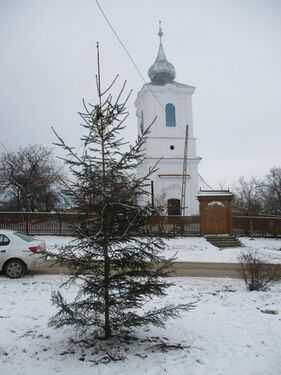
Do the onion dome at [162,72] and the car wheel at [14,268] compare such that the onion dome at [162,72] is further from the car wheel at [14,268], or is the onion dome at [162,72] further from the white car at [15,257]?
the car wheel at [14,268]

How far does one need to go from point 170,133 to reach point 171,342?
34.3 m

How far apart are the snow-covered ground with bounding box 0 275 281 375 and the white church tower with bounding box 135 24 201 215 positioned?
2844cm

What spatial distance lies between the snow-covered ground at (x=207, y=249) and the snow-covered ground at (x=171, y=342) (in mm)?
5017

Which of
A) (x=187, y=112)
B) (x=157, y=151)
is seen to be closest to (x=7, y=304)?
(x=157, y=151)

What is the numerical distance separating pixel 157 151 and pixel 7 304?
31557 mm

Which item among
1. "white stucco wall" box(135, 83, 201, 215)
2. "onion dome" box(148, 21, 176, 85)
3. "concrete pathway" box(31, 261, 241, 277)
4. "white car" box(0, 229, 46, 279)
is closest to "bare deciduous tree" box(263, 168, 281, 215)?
"white stucco wall" box(135, 83, 201, 215)

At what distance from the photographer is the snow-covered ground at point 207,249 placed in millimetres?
15547

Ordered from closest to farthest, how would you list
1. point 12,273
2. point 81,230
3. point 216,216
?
point 81,230
point 12,273
point 216,216

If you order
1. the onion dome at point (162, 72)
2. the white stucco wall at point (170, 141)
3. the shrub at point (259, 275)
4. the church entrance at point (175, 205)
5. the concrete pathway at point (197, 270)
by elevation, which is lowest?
the concrete pathway at point (197, 270)

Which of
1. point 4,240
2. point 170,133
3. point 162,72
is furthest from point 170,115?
point 4,240

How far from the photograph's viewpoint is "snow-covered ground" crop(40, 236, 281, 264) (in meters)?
15.5

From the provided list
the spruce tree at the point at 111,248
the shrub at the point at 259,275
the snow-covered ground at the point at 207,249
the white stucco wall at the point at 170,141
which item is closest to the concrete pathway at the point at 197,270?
the snow-covered ground at the point at 207,249

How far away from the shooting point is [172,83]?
Answer: 3959cm

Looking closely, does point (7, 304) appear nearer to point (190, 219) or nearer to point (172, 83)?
point (190, 219)
